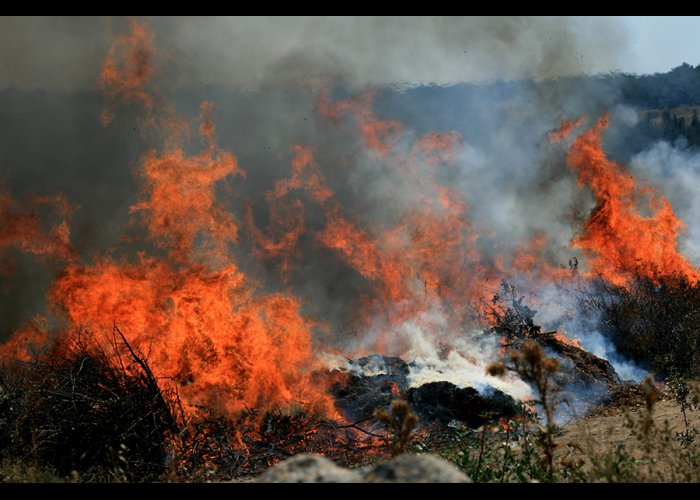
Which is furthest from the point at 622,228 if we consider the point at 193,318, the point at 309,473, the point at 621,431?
the point at 309,473

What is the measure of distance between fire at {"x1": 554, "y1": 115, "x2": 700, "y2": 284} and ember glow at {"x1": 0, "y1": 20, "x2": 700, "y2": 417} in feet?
0.18

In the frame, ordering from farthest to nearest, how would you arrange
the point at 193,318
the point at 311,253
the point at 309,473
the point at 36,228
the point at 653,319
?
the point at 311,253 < the point at 36,228 < the point at 653,319 < the point at 193,318 < the point at 309,473

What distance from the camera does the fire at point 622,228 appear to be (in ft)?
53.6

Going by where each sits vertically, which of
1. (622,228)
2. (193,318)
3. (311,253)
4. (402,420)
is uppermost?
(622,228)

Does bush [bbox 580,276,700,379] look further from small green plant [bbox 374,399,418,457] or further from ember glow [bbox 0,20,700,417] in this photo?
small green plant [bbox 374,399,418,457]

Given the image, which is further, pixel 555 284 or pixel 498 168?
pixel 498 168

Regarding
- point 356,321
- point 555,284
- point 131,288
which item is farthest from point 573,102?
point 131,288

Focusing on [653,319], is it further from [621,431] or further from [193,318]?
[193,318]

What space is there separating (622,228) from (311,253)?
1120 centimetres

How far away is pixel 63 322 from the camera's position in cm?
1345

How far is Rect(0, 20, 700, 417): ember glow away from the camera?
11.0m

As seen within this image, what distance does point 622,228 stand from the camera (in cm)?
1642

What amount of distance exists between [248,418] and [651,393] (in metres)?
7.55
